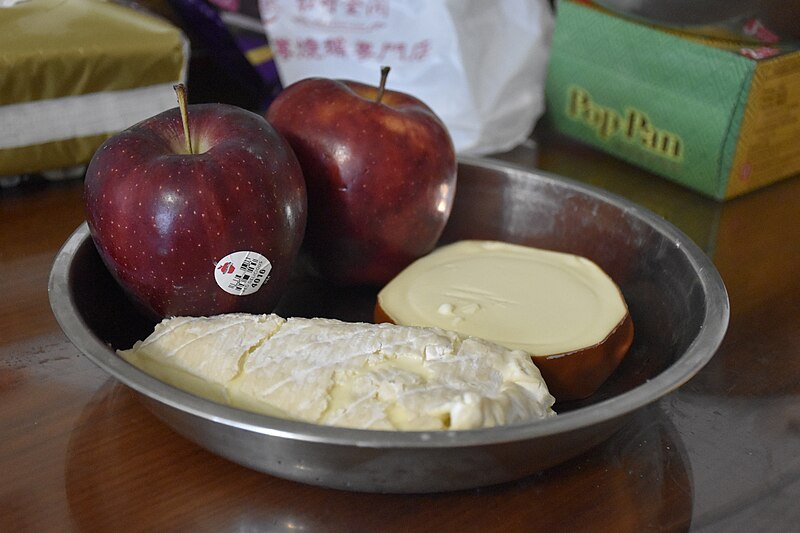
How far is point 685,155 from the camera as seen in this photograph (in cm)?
87

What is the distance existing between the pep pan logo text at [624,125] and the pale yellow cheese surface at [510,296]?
0.99ft

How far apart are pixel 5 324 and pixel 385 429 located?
1.13ft

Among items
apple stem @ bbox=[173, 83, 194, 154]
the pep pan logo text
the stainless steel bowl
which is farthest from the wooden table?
the pep pan logo text

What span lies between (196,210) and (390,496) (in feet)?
0.67

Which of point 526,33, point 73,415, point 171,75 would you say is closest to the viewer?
point 73,415

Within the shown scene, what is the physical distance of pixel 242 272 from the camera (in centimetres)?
54

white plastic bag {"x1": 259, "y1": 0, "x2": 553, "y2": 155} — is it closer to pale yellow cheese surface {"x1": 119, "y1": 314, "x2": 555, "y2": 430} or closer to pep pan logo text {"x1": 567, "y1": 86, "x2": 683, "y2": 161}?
pep pan logo text {"x1": 567, "y1": 86, "x2": 683, "y2": 161}

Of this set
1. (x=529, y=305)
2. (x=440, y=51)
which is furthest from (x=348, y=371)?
(x=440, y=51)

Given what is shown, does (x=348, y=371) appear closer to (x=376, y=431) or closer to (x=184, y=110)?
(x=376, y=431)

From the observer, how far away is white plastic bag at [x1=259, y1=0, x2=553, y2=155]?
922 millimetres

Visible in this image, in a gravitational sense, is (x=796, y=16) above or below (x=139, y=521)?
above

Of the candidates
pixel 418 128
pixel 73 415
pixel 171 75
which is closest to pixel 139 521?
pixel 73 415

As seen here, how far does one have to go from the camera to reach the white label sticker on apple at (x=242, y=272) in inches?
21.0

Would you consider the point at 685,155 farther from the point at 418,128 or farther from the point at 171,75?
the point at 171,75
